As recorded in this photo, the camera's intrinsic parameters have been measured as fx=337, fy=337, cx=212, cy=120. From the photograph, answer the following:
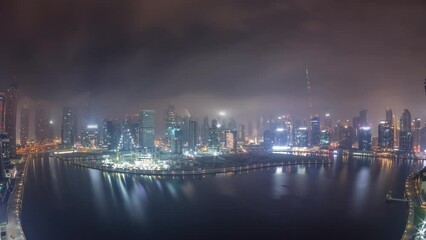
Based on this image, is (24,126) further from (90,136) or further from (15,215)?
(15,215)

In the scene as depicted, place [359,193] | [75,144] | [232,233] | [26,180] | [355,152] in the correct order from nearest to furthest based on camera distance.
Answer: [232,233] < [359,193] < [26,180] < [355,152] < [75,144]

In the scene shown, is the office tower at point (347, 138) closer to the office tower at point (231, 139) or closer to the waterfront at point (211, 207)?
the office tower at point (231, 139)

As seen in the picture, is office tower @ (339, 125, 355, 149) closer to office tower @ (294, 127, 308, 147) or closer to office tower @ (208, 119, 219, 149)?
office tower @ (294, 127, 308, 147)

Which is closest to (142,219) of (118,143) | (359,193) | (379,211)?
(379,211)

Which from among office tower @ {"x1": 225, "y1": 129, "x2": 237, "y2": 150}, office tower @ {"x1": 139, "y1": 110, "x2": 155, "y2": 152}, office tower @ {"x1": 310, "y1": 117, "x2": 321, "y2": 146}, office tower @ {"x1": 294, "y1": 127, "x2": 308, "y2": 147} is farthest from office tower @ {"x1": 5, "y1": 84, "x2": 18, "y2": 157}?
office tower @ {"x1": 310, "y1": 117, "x2": 321, "y2": 146}

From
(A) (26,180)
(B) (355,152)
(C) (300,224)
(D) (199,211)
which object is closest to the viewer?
(C) (300,224)

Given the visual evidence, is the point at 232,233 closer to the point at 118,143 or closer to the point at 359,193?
the point at 359,193
